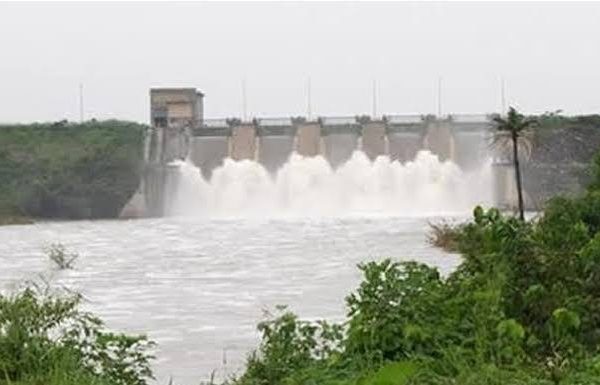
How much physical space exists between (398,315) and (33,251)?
2852 cm

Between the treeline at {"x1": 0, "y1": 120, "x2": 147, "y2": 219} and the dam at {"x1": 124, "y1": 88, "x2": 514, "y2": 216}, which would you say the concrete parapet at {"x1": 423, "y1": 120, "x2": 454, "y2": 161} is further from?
the treeline at {"x1": 0, "y1": 120, "x2": 147, "y2": 219}

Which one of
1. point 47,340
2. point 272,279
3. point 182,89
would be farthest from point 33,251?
point 182,89

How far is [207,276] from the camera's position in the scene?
2319cm

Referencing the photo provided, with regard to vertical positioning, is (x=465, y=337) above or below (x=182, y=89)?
below

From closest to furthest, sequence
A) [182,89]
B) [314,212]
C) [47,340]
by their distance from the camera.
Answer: [47,340] < [314,212] < [182,89]

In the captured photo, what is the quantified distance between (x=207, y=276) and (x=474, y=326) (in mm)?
16419

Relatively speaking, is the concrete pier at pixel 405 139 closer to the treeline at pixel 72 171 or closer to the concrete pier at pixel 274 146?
the concrete pier at pixel 274 146

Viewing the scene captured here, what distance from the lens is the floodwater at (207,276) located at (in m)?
13.5

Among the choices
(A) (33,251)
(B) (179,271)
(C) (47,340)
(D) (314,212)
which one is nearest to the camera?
(C) (47,340)

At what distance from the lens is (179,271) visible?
24.8 metres

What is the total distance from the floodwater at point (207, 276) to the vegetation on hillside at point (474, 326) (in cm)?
331

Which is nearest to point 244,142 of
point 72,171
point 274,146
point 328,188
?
point 274,146

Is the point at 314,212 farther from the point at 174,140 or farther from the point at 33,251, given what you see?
the point at 33,251

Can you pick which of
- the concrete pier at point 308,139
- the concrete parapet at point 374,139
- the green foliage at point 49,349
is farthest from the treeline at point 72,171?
the green foliage at point 49,349
